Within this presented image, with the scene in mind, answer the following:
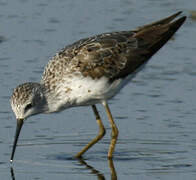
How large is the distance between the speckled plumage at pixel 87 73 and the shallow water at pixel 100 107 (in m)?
0.75

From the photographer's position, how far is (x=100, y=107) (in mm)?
A: 13938

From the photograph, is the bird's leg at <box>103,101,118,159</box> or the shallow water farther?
the bird's leg at <box>103,101,118,159</box>

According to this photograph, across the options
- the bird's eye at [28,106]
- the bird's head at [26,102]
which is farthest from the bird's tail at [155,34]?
the bird's eye at [28,106]

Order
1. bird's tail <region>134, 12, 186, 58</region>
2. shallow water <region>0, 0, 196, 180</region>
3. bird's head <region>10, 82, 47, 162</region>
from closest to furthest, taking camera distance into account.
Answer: bird's head <region>10, 82, 47, 162</region>, shallow water <region>0, 0, 196, 180</region>, bird's tail <region>134, 12, 186, 58</region>

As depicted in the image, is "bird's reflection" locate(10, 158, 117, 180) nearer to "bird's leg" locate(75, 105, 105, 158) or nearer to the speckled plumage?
"bird's leg" locate(75, 105, 105, 158)

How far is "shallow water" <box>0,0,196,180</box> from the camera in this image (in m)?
11.4

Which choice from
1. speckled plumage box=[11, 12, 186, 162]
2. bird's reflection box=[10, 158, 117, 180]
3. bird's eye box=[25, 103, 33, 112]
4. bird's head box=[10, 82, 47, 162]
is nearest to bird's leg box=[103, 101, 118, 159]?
speckled plumage box=[11, 12, 186, 162]

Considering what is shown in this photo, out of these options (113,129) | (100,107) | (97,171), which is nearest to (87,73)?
(113,129)

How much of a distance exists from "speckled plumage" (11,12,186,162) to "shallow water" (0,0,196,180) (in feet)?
2.46

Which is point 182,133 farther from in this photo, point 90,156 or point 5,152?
point 5,152

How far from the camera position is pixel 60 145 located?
1224 centimetres

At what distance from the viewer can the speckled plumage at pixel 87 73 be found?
11.7 meters

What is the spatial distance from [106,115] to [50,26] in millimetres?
4242

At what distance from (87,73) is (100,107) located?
6.71ft
